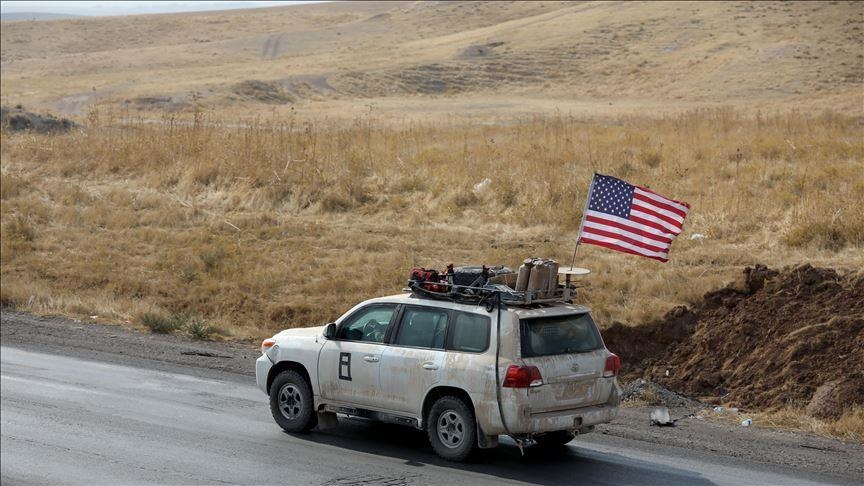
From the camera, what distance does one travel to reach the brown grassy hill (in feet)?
176

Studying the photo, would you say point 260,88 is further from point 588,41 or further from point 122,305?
point 122,305

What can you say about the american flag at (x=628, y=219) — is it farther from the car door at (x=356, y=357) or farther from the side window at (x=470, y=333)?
the car door at (x=356, y=357)

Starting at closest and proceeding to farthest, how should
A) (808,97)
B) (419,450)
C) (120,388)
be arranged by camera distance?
(419,450)
(120,388)
(808,97)

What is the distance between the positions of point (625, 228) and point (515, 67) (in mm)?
63411

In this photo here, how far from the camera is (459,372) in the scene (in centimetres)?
1012

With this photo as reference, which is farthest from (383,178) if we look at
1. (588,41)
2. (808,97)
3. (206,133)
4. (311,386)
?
(588,41)

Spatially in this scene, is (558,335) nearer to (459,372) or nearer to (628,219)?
(459,372)

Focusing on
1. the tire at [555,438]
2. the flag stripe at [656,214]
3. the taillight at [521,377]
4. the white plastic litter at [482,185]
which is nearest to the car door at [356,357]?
the taillight at [521,377]

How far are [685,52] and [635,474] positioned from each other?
207 feet

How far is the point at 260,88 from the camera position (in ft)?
217

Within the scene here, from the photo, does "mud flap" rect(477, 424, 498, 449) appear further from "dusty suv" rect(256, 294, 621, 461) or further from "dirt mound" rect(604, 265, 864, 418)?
"dirt mound" rect(604, 265, 864, 418)

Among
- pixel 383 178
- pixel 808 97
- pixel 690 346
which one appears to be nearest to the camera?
pixel 690 346

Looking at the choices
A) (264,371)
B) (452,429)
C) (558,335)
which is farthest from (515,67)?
(452,429)

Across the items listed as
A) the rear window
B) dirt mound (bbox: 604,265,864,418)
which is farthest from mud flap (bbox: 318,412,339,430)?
dirt mound (bbox: 604,265,864,418)
